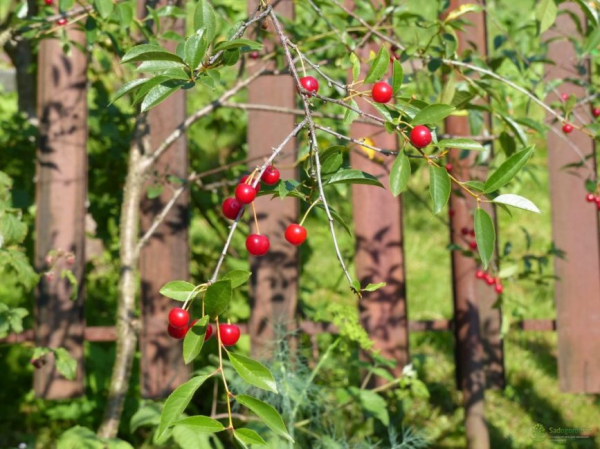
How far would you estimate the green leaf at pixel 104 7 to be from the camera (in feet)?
6.62

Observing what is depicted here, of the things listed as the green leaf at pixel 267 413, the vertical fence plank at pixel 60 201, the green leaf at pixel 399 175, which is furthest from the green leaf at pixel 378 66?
the vertical fence plank at pixel 60 201

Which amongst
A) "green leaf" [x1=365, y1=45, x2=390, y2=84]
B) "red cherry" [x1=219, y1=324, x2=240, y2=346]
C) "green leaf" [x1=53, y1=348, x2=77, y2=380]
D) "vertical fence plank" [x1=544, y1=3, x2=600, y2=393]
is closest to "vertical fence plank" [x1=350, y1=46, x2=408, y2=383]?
"vertical fence plank" [x1=544, y1=3, x2=600, y2=393]

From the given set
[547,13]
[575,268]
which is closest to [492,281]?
[575,268]

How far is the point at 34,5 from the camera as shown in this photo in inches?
110

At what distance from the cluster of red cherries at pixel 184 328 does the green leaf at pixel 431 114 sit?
0.48m

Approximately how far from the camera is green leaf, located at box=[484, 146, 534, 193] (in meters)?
1.41

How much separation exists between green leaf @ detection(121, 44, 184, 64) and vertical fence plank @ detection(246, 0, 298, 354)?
54.2 inches

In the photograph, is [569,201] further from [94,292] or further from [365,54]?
[94,292]

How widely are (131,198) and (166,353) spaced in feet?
2.00

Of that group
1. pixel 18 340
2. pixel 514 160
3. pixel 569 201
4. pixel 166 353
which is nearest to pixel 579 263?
pixel 569 201

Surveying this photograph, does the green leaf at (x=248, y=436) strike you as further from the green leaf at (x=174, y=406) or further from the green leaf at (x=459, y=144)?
the green leaf at (x=459, y=144)

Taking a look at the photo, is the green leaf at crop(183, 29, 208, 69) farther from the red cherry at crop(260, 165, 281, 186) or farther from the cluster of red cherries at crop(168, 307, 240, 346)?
the cluster of red cherries at crop(168, 307, 240, 346)

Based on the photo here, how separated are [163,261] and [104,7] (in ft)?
3.29

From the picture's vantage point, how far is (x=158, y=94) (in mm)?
1402
